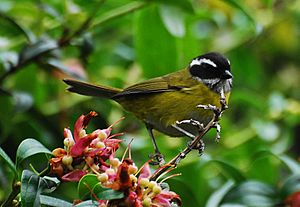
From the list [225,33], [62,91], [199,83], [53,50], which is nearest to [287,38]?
[225,33]

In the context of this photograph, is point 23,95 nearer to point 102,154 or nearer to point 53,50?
point 53,50

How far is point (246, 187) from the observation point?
285cm

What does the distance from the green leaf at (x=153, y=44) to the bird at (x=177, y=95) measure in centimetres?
12

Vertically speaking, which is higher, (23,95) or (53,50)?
(53,50)

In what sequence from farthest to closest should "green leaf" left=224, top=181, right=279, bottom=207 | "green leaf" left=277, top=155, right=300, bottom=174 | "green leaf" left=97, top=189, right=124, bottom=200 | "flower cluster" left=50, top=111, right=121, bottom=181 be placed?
1. "green leaf" left=277, top=155, right=300, bottom=174
2. "green leaf" left=224, top=181, right=279, bottom=207
3. "flower cluster" left=50, top=111, right=121, bottom=181
4. "green leaf" left=97, top=189, right=124, bottom=200

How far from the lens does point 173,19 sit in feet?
10.7

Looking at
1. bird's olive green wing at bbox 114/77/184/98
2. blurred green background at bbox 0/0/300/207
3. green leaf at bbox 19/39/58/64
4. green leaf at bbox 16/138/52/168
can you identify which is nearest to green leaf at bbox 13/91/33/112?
blurred green background at bbox 0/0/300/207

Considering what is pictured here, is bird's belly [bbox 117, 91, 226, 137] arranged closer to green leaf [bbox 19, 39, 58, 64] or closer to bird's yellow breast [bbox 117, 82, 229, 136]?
bird's yellow breast [bbox 117, 82, 229, 136]

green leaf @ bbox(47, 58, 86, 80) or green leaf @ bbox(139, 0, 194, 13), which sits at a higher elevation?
green leaf @ bbox(139, 0, 194, 13)

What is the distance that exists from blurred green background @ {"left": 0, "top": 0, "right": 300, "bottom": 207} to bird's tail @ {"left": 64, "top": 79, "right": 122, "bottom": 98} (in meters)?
0.10

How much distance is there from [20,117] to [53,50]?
399 mm

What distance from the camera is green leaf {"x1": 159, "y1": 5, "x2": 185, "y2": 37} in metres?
3.25

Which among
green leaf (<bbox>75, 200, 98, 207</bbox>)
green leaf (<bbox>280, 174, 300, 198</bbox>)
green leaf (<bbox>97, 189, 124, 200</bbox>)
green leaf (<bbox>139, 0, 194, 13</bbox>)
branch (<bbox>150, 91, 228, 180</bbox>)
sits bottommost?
green leaf (<bbox>280, 174, 300, 198</bbox>)

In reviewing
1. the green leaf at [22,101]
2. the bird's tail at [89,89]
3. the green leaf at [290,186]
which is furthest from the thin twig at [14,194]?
the green leaf at [290,186]
